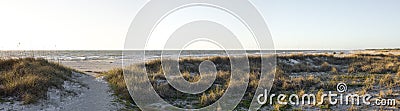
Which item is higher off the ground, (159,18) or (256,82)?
(159,18)

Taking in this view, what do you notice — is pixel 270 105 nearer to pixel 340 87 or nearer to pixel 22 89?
pixel 340 87

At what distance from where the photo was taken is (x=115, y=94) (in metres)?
11.6

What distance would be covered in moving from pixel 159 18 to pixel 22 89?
218 inches

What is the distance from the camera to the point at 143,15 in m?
7.28

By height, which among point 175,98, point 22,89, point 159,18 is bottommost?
point 175,98

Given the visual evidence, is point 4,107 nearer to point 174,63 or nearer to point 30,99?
point 30,99

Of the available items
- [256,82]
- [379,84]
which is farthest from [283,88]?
[379,84]

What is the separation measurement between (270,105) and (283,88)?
11.1ft

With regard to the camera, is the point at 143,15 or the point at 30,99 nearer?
the point at 143,15

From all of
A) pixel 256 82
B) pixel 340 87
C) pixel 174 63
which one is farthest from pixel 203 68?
pixel 340 87

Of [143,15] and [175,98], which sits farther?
[175,98]

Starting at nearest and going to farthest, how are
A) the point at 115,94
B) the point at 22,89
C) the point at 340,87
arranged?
the point at 22,89
the point at 115,94
the point at 340,87

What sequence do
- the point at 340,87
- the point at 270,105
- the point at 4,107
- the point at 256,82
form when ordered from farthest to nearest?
the point at 256,82 → the point at 340,87 → the point at 270,105 → the point at 4,107

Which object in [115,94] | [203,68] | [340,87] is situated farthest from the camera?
[203,68]
